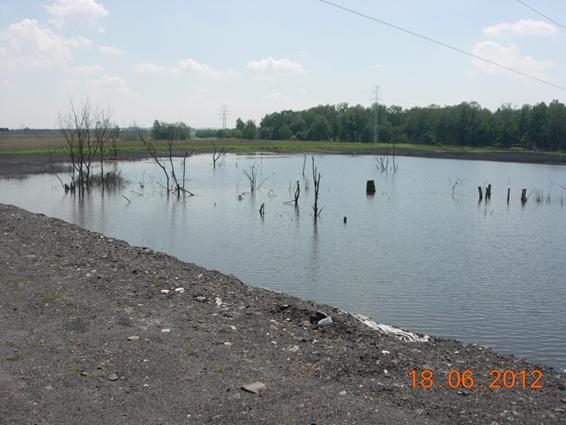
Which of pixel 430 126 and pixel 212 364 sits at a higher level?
pixel 430 126

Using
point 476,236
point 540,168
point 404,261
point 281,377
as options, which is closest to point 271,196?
point 476,236

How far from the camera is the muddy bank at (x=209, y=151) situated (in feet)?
177

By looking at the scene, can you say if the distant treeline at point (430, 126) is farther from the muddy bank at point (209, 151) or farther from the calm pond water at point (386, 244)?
the calm pond water at point (386, 244)

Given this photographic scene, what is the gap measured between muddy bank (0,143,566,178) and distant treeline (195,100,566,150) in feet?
30.3

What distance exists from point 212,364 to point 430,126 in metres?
126

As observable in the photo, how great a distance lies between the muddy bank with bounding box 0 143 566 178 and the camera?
53.8 meters

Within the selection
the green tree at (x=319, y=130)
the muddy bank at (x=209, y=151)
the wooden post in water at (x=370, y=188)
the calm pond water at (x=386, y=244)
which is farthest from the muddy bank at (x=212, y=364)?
the green tree at (x=319, y=130)

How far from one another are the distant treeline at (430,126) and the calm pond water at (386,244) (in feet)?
195

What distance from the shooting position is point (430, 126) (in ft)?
416

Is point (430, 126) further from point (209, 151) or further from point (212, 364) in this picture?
point (212, 364)
